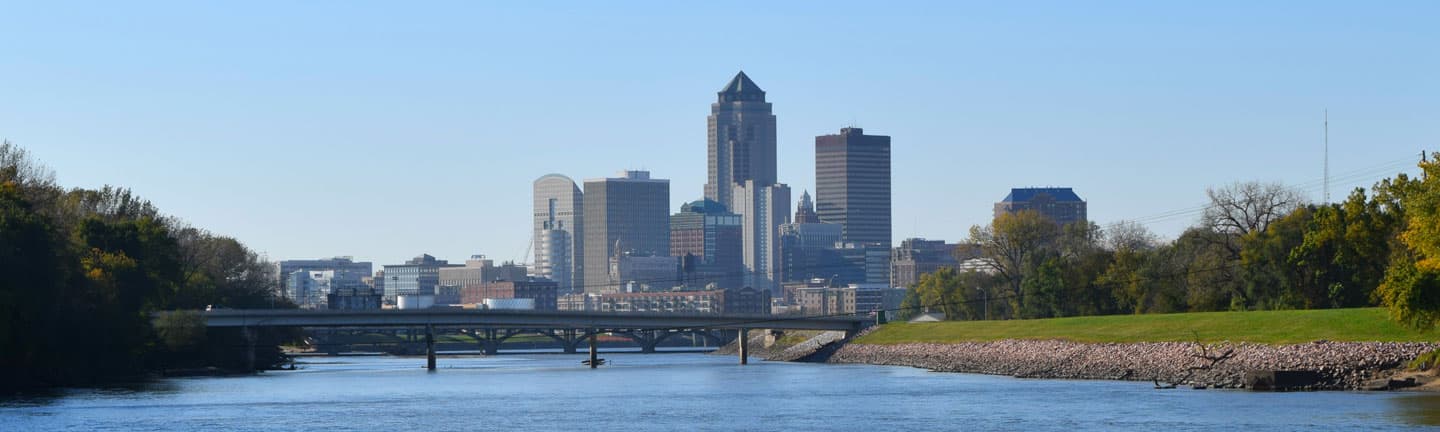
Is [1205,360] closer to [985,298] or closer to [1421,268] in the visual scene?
[1421,268]

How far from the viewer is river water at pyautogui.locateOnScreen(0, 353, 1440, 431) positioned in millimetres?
71000

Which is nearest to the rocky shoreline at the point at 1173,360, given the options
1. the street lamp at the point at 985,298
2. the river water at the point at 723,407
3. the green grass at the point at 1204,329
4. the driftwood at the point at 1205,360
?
the driftwood at the point at 1205,360

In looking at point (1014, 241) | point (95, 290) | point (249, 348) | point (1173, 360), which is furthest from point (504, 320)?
→ point (1173, 360)

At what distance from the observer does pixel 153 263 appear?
122m

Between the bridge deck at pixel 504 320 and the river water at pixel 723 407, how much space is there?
24.3 m

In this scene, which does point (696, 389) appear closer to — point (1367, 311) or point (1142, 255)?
point (1367, 311)

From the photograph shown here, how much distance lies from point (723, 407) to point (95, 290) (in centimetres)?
3645

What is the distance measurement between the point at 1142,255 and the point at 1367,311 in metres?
45.8

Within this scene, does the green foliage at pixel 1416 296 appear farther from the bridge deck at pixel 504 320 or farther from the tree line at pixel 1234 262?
the bridge deck at pixel 504 320

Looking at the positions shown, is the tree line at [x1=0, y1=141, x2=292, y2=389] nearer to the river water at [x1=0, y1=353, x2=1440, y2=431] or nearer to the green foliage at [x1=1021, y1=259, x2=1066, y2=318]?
the river water at [x1=0, y1=353, x2=1440, y2=431]

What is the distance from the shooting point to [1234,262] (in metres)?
130

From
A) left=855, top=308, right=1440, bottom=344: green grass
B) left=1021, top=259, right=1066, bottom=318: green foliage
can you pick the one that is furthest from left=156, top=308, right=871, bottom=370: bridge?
left=1021, top=259, right=1066, bottom=318: green foliage

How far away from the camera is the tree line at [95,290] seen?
9162 cm

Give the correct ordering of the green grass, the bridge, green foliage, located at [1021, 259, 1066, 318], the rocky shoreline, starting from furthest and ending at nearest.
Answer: green foliage, located at [1021, 259, 1066, 318] → the bridge → the green grass → the rocky shoreline
